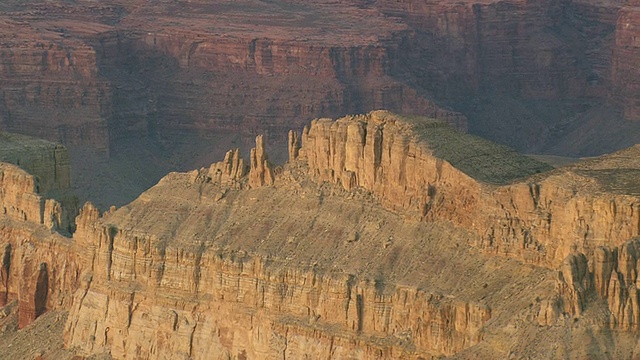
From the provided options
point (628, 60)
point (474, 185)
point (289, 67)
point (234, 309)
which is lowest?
point (628, 60)

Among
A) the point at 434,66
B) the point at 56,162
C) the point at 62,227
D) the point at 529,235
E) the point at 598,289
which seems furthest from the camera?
the point at 434,66

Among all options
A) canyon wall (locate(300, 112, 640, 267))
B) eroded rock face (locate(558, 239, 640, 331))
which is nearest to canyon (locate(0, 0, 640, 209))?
canyon wall (locate(300, 112, 640, 267))

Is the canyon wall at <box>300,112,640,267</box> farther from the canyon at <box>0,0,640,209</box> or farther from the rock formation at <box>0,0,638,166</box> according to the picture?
the rock formation at <box>0,0,638,166</box>

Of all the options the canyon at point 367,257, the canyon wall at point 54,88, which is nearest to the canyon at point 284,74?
the canyon wall at point 54,88

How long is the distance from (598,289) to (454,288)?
7.31 meters

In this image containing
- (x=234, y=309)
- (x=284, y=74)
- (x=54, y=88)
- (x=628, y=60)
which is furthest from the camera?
(x=628, y=60)

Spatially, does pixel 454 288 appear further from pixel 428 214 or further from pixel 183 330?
pixel 183 330

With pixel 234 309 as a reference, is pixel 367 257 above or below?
above

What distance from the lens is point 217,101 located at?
16088 centimetres

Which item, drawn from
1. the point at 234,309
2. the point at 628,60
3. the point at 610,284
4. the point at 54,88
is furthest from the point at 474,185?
the point at 628,60

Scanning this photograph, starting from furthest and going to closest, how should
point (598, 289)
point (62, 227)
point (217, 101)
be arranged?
point (217, 101) → point (62, 227) → point (598, 289)

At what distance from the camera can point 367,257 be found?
87.3 meters

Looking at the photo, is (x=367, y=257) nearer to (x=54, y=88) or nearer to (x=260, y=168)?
(x=260, y=168)

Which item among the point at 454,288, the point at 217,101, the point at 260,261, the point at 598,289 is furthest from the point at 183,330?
the point at 217,101
